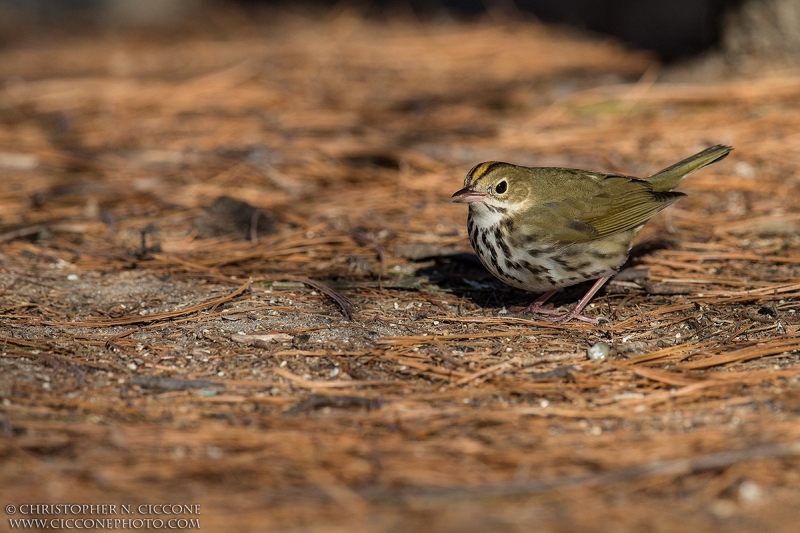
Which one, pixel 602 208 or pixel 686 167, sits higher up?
pixel 686 167

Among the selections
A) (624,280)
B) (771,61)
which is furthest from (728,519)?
(771,61)

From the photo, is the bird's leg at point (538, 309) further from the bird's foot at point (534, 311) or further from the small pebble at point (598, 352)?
the small pebble at point (598, 352)

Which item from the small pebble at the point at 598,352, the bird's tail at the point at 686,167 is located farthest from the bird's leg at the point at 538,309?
the bird's tail at the point at 686,167

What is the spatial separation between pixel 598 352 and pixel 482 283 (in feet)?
3.81

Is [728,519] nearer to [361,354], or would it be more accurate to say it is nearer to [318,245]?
[361,354]

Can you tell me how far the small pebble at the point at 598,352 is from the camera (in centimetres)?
358

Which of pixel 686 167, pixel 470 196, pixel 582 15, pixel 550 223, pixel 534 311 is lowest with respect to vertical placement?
pixel 534 311

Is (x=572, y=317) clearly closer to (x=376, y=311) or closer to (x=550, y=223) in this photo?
(x=550, y=223)

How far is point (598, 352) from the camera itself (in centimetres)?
361

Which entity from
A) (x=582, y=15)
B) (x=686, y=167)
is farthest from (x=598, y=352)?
(x=582, y=15)

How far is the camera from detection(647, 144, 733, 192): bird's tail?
471 centimetres

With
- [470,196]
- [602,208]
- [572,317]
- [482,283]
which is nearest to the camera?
[572,317]

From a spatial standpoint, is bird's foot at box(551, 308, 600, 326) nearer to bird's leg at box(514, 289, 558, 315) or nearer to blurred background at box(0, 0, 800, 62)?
bird's leg at box(514, 289, 558, 315)

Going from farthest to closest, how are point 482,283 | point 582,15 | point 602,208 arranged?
point 582,15 < point 482,283 < point 602,208
